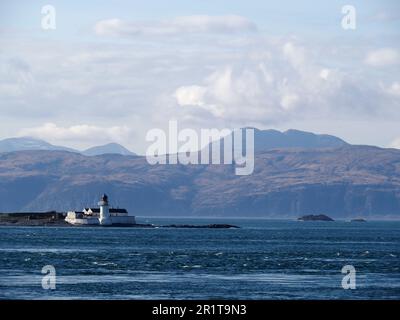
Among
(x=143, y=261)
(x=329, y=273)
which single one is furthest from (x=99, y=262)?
(x=329, y=273)

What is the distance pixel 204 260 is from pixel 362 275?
29.3 metres

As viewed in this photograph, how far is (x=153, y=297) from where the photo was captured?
8269 centimetres

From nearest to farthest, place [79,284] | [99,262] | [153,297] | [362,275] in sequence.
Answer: [153,297] → [79,284] → [362,275] → [99,262]

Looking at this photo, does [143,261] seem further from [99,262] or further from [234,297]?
[234,297]

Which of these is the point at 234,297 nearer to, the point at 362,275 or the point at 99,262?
the point at 362,275

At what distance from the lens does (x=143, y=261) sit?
13125cm
